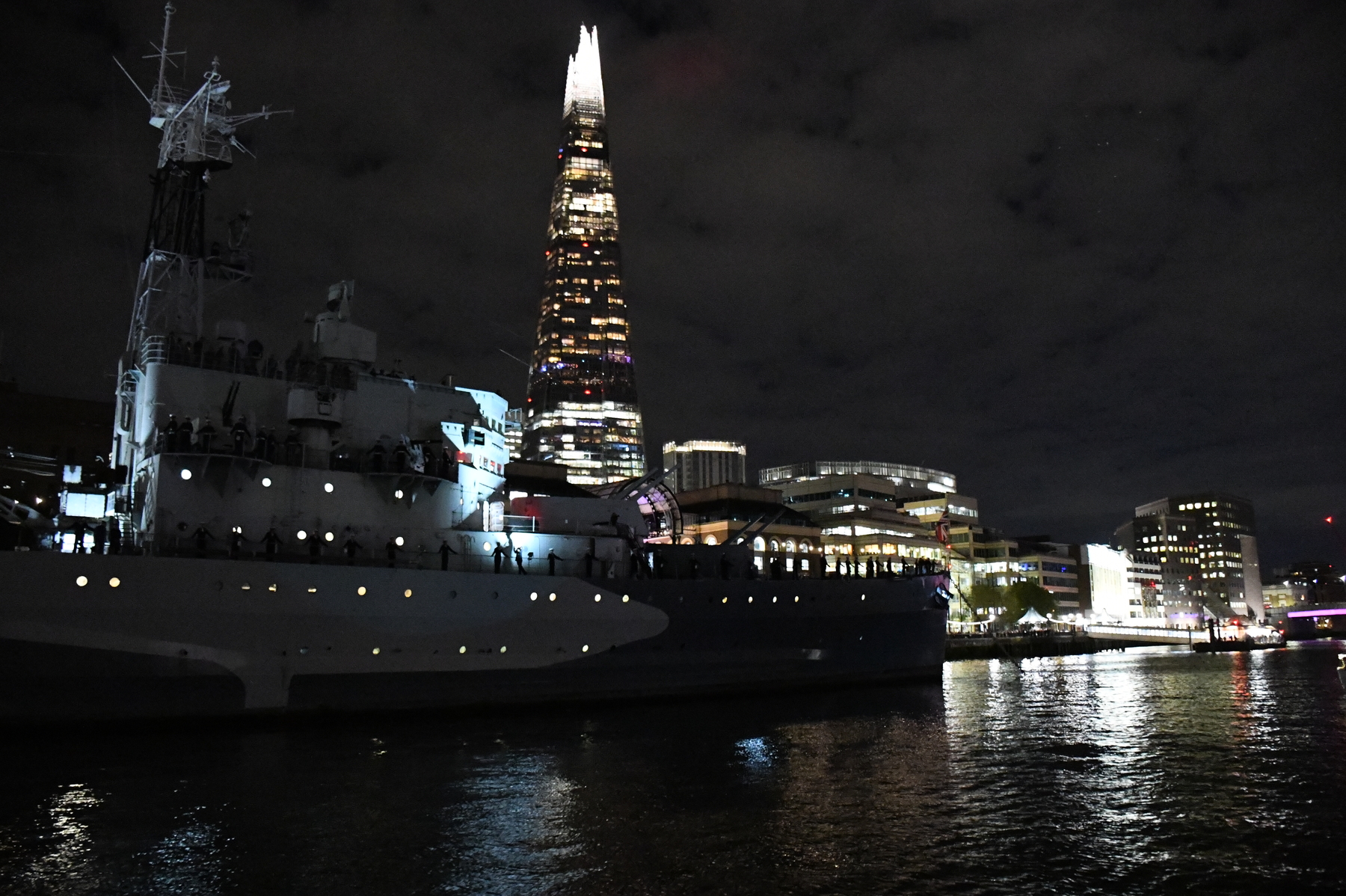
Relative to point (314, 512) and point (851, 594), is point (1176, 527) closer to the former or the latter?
point (851, 594)

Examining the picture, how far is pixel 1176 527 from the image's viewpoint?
557 feet

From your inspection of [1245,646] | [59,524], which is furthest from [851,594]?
[1245,646]

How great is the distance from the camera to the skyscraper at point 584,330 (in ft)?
550

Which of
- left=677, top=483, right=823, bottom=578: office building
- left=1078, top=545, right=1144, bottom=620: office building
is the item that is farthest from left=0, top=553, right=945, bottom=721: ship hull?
left=1078, top=545, right=1144, bottom=620: office building

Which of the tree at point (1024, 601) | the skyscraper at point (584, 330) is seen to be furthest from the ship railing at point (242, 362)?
the skyscraper at point (584, 330)

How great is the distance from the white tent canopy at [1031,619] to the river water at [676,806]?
2248 inches

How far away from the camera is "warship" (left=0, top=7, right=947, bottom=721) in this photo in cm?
1880

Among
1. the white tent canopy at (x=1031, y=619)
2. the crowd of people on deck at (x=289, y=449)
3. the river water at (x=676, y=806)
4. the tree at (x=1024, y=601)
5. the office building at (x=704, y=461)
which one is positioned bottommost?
the river water at (x=676, y=806)

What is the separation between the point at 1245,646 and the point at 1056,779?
72805 mm

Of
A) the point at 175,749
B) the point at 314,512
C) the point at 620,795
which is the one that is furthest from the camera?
the point at 314,512

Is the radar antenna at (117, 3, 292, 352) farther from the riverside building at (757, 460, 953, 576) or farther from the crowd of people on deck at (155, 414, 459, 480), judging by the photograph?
the riverside building at (757, 460, 953, 576)

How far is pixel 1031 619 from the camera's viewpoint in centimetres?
7869

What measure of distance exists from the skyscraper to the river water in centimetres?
14361

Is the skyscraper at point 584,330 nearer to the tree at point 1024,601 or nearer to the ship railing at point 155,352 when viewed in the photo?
the tree at point 1024,601
